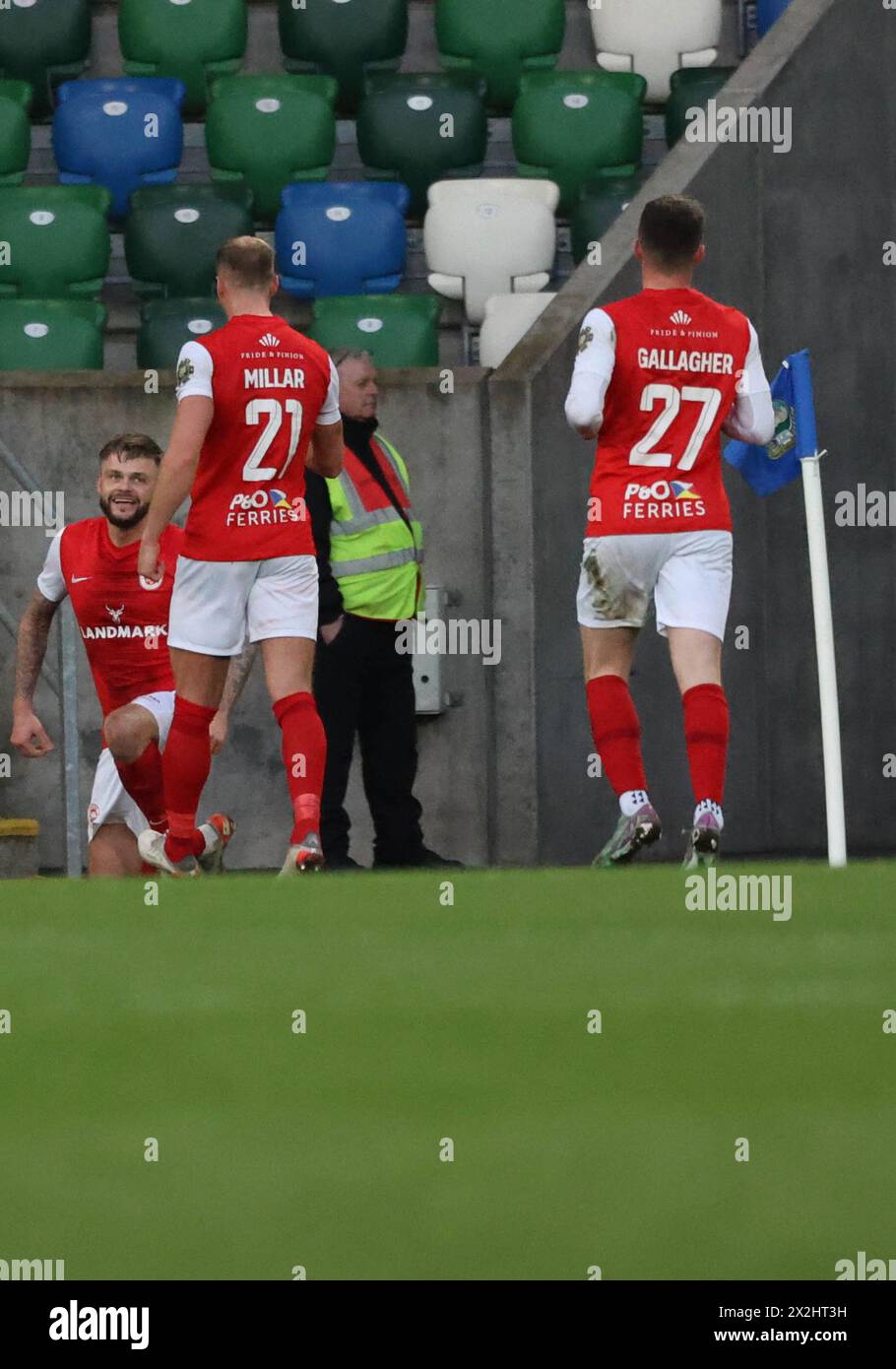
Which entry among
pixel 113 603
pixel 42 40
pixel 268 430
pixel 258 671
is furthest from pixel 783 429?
pixel 42 40

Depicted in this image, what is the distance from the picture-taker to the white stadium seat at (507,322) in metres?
11.3

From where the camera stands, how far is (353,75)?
13.0 metres

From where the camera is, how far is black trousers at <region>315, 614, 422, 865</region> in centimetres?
940

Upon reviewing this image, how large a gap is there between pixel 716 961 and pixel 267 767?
6045 mm

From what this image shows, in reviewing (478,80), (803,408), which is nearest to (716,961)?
(803,408)

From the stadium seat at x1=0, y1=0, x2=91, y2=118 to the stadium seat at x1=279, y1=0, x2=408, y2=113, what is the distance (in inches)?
40.8

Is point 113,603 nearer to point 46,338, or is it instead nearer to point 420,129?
point 46,338

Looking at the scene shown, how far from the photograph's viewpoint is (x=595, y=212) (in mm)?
11805

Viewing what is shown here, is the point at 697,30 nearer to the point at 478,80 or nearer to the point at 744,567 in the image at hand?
the point at 478,80

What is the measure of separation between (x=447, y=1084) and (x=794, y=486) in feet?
23.0

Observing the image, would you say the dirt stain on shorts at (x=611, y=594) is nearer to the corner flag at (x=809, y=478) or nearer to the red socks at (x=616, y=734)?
the red socks at (x=616, y=734)

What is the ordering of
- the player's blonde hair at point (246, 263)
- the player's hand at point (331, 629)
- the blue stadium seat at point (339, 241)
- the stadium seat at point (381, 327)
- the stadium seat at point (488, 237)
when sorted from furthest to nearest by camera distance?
the blue stadium seat at point (339, 241) < the stadium seat at point (488, 237) < the stadium seat at point (381, 327) < the player's hand at point (331, 629) < the player's blonde hair at point (246, 263)

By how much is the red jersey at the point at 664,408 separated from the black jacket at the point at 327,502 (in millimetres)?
2009

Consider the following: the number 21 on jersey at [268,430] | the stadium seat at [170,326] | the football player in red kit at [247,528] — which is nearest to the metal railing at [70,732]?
the stadium seat at [170,326]
